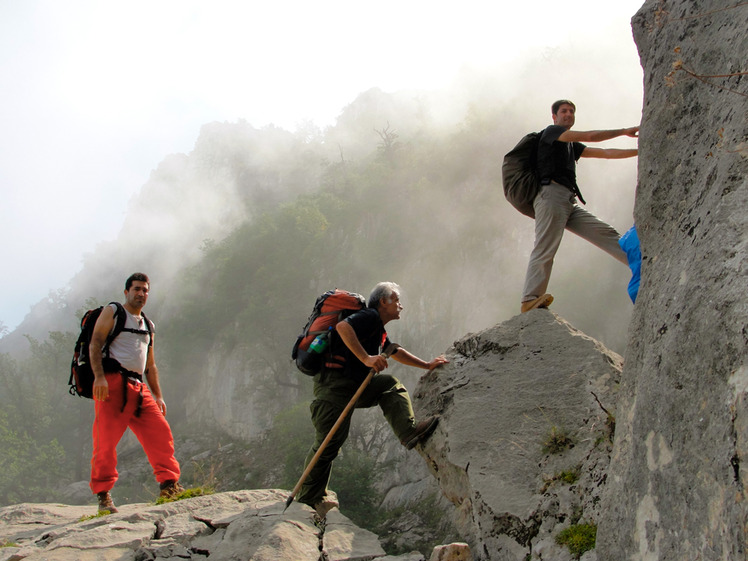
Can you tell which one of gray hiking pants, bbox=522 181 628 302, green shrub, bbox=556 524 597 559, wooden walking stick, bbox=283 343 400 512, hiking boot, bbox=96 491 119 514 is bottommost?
hiking boot, bbox=96 491 119 514

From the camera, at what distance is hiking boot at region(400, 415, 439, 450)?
A: 14.3 feet

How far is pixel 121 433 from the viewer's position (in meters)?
5.22

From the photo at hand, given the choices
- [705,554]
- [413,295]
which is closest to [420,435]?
[705,554]

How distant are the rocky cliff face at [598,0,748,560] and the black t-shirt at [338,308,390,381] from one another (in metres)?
2.03

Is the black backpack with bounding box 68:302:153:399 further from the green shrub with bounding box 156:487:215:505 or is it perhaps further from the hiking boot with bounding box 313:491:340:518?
the hiking boot with bounding box 313:491:340:518

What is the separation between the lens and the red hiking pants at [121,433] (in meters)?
5.16

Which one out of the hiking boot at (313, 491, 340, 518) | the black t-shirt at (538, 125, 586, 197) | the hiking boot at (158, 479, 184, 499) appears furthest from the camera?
the hiking boot at (158, 479, 184, 499)

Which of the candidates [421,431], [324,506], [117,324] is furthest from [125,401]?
[421,431]

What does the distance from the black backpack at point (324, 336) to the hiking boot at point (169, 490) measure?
192cm

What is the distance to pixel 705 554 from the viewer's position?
6.31ft

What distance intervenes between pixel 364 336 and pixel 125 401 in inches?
95.2

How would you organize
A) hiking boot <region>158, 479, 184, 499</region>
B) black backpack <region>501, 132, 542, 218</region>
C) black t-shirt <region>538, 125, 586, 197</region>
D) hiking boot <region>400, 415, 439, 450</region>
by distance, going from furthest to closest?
hiking boot <region>158, 479, 184, 499</region> → black backpack <region>501, 132, 542, 218</region> → black t-shirt <region>538, 125, 586, 197</region> → hiking boot <region>400, 415, 439, 450</region>

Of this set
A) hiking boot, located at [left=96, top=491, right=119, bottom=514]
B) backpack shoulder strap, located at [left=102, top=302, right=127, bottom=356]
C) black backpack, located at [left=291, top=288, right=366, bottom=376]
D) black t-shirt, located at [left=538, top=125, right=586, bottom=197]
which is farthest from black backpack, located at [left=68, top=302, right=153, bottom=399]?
black t-shirt, located at [left=538, top=125, right=586, bottom=197]

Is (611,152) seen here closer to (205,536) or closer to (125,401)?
(205,536)
